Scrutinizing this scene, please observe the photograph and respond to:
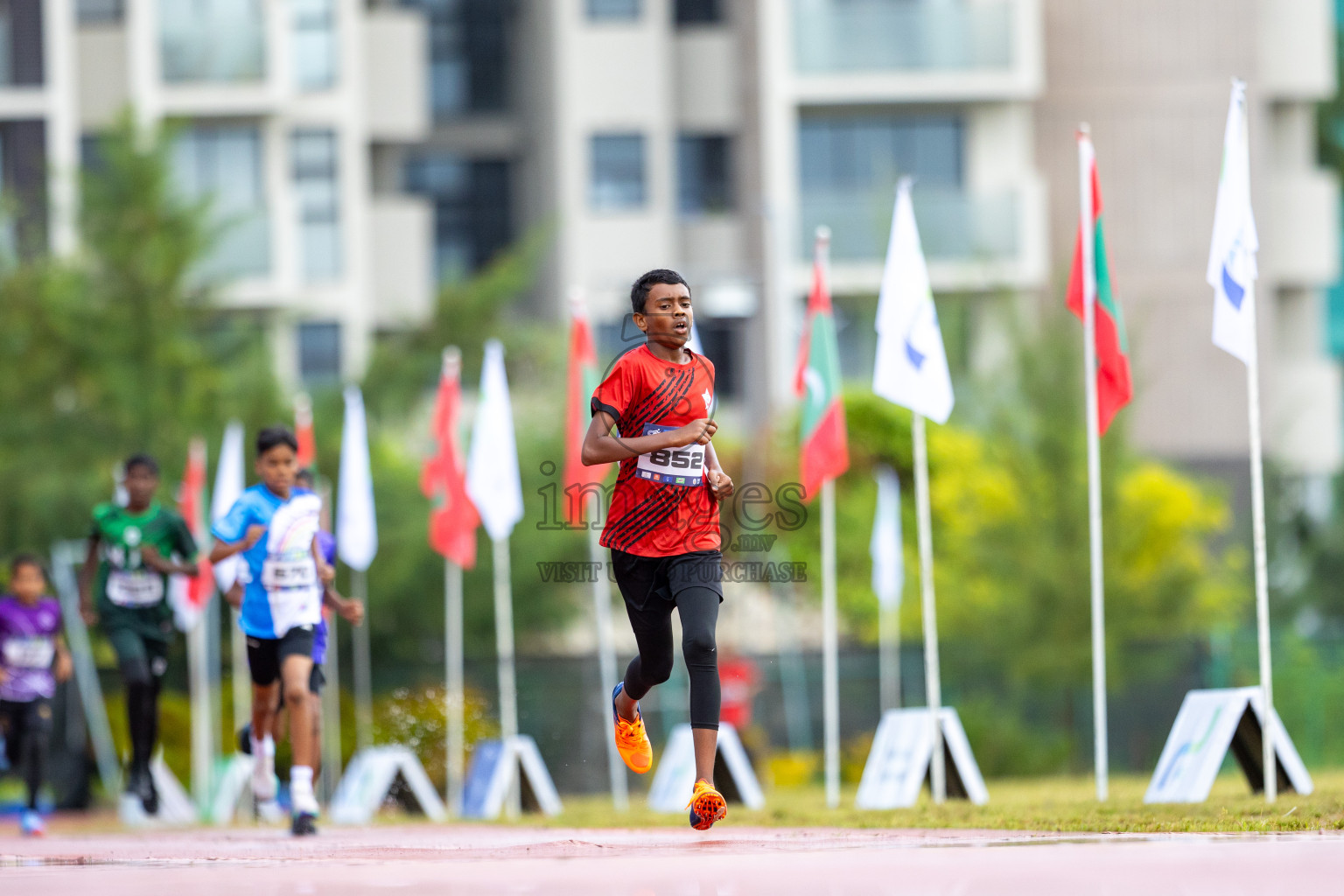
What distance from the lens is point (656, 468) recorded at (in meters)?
9.02

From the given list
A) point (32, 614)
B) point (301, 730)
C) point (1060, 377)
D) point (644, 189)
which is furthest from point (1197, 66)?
point (301, 730)

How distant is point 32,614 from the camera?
15438 mm

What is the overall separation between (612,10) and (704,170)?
3.52m

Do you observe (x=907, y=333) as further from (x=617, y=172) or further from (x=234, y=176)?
(x=617, y=172)

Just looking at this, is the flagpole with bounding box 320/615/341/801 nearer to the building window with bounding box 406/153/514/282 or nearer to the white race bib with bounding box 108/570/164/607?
the white race bib with bounding box 108/570/164/607

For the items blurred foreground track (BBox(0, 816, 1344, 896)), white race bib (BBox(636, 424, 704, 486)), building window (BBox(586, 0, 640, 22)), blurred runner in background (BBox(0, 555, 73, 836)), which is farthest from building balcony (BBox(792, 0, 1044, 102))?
→ white race bib (BBox(636, 424, 704, 486))

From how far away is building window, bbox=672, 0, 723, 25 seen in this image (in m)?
42.3

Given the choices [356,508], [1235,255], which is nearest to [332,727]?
[356,508]

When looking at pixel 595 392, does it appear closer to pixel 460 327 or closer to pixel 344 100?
pixel 460 327

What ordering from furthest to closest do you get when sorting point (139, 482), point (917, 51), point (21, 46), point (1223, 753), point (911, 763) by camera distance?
point (917, 51) → point (21, 46) → point (911, 763) → point (139, 482) → point (1223, 753)

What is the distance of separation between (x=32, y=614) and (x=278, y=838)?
5063mm

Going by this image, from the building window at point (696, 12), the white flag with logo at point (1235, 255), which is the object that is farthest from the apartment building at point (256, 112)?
the white flag with logo at point (1235, 255)

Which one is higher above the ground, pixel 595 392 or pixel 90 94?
pixel 90 94

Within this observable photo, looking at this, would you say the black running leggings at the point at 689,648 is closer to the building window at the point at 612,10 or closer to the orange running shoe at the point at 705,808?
the orange running shoe at the point at 705,808
